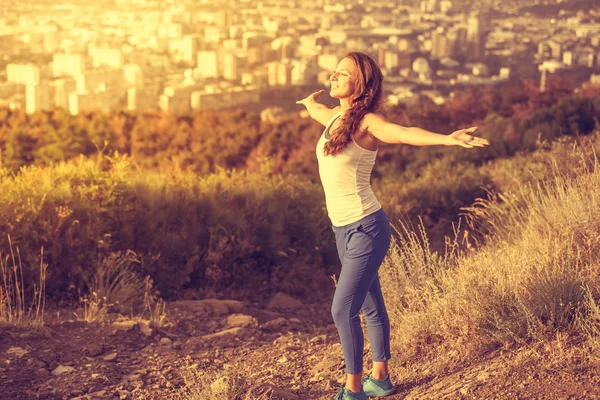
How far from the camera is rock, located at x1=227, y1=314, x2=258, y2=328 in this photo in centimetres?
735

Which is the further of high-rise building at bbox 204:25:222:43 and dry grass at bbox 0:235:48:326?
high-rise building at bbox 204:25:222:43

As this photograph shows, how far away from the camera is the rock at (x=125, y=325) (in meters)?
6.75

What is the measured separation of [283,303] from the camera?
8.70m

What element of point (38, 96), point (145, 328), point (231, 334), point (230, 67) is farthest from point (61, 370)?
point (230, 67)

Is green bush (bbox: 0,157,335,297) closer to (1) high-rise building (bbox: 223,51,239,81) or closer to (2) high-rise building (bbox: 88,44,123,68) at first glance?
(1) high-rise building (bbox: 223,51,239,81)

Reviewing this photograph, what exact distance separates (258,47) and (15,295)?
28332 millimetres

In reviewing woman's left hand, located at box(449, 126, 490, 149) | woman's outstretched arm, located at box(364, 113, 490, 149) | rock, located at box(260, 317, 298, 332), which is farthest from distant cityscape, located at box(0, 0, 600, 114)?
woman's left hand, located at box(449, 126, 490, 149)

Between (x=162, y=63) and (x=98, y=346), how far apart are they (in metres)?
28.3

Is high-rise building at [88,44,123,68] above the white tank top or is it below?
below

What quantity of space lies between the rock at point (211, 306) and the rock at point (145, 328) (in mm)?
914

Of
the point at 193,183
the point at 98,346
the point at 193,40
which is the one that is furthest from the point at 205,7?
the point at 98,346

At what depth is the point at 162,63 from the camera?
33688mm

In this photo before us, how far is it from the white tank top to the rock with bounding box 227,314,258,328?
3108 millimetres

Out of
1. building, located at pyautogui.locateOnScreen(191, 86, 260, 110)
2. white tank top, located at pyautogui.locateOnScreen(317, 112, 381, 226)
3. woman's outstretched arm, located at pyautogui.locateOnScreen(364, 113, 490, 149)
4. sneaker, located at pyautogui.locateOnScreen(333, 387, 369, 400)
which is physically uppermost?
woman's outstretched arm, located at pyautogui.locateOnScreen(364, 113, 490, 149)
